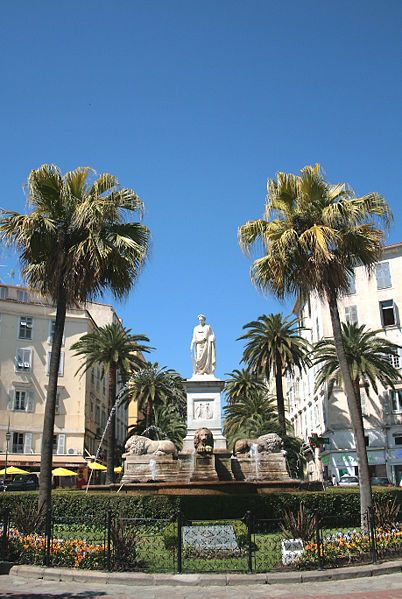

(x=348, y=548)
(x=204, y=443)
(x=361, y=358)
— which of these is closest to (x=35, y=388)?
(x=361, y=358)

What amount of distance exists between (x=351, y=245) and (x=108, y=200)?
22.1 feet

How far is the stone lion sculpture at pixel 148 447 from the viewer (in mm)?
Answer: 20516

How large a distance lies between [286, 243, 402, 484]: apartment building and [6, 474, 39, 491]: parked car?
18778 mm

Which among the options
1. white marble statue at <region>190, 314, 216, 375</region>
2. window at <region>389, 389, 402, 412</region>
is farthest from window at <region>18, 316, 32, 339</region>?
white marble statue at <region>190, 314, 216, 375</region>

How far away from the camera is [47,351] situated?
172 ft

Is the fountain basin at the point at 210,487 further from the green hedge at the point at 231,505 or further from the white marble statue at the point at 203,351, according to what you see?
the white marble statue at the point at 203,351

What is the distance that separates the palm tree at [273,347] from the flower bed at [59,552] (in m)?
28.5

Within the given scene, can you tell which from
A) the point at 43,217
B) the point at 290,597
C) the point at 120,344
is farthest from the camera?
the point at 120,344

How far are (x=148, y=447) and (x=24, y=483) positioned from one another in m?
17.4

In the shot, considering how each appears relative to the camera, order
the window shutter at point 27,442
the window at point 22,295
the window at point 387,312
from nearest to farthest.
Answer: the window shutter at point 27,442 → the window at point 387,312 → the window at point 22,295

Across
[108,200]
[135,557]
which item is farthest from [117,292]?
[135,557]

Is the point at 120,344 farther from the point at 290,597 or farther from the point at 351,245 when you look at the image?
the point at 290,597

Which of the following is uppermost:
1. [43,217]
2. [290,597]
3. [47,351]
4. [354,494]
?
[47,351]

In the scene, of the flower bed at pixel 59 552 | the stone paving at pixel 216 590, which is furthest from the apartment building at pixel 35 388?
the stone paving at pixel 216 590
